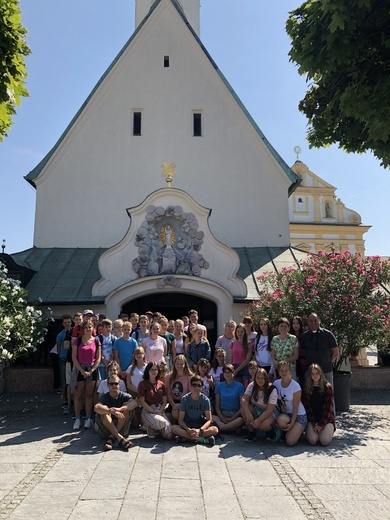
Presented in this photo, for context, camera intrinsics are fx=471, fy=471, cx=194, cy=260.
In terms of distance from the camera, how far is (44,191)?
16156 mm

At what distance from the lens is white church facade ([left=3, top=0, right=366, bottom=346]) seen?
15.1 m

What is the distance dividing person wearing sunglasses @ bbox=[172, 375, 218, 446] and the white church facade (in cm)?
701

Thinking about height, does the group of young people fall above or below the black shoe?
above

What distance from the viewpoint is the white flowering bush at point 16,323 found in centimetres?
940

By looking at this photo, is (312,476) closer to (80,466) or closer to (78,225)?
(80,466)

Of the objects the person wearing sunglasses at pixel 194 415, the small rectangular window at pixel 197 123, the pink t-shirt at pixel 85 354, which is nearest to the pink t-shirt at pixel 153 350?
the pink t-shirt at pixel 85 354

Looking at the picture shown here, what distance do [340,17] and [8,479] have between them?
6.83 meters

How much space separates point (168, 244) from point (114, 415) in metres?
6.85

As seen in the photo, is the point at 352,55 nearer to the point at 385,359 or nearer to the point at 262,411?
the point at 262,411

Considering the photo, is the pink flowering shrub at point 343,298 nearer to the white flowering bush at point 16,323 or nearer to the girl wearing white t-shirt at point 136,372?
the girl wearing white t-shirt at point 136,372

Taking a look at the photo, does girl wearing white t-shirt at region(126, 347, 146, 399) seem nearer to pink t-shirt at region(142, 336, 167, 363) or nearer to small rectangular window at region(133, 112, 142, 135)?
pink t-shirt at region(142, 336, 167, 363)

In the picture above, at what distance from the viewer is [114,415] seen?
6762mm

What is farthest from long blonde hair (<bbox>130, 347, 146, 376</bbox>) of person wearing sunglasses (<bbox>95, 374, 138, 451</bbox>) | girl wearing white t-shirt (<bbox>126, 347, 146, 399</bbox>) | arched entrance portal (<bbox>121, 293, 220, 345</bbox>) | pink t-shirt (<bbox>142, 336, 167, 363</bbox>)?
arched entrance portal (<bbox>121, 293, 220, 345</bbox>)

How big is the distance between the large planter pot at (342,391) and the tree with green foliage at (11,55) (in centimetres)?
743
